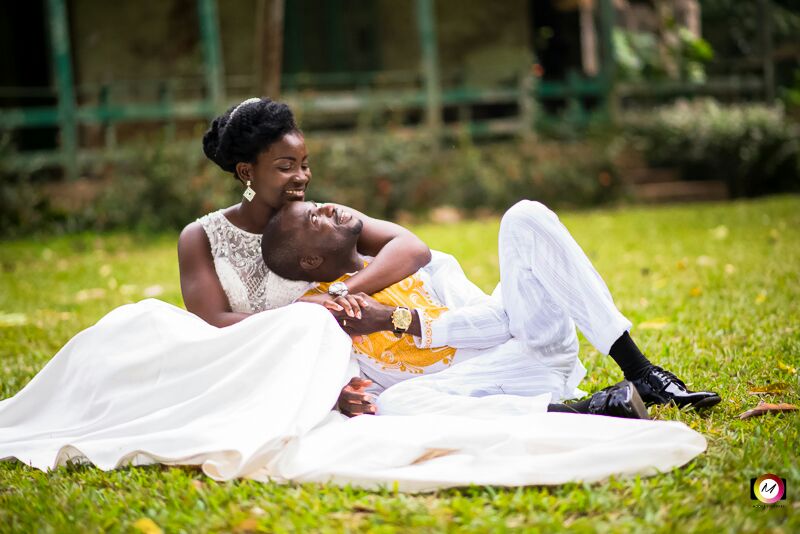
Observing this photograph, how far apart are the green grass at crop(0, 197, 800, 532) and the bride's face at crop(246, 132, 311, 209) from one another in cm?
115

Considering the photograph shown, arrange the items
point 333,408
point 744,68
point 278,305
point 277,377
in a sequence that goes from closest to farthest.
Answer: point 277,377 < point 333,408 < point 278,305 < point 744,68

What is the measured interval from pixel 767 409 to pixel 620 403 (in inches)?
27.5

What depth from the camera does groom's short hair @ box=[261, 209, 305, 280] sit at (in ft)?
11.8

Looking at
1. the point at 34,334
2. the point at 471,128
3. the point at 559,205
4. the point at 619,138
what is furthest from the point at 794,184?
the point at 34,334

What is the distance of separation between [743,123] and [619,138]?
194cm

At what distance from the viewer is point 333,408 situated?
3.52 meters

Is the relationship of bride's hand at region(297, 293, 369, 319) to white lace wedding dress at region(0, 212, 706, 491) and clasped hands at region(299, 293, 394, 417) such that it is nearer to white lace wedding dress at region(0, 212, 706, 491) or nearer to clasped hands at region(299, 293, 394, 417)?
clasped hands at region(299, 293, 394, 417)

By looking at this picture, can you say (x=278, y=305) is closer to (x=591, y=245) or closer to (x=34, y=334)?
(x=34, y=334)

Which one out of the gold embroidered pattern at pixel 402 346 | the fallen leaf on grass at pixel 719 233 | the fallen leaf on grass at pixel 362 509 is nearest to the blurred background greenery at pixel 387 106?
the fallen leaf on grass at pixel 719 233

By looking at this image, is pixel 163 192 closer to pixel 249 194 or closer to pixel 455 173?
pixel 455 173

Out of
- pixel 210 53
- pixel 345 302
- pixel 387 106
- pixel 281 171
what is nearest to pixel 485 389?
pixel 345 302

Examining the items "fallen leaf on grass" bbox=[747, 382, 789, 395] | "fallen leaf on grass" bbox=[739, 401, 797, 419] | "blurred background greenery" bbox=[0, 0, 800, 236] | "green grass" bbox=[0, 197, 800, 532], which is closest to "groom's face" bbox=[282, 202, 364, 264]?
"green grass" bbox=[0, 197, 800, 532]

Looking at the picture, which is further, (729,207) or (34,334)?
(729,207)

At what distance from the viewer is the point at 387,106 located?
13.1 m
